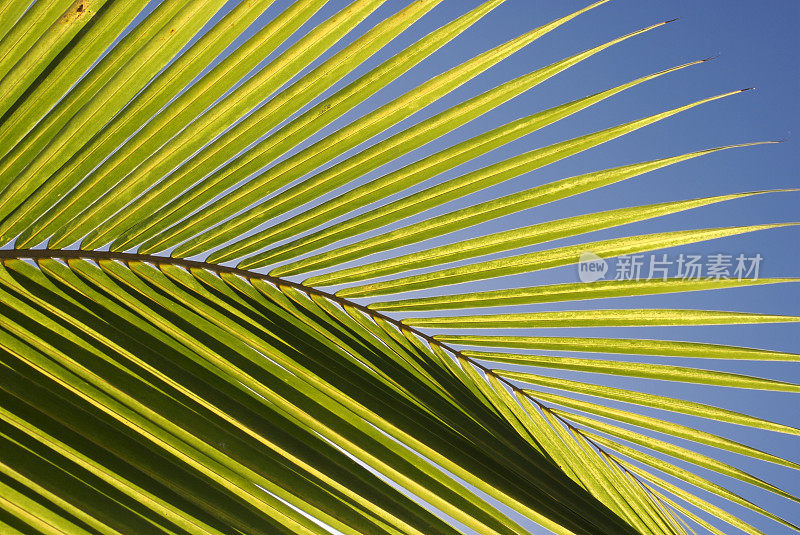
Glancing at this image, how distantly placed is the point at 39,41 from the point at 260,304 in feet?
2.27

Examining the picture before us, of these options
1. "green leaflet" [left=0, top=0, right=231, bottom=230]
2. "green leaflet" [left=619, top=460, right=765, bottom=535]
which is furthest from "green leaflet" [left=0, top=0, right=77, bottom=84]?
"green leaflet" [left=619, top=460, right=765, bottom=535]

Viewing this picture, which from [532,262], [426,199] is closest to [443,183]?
[426,199]

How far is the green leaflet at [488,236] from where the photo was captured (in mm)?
1309

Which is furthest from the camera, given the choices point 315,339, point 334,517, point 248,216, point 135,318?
point 248,216

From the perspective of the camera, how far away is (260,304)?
1.38 m

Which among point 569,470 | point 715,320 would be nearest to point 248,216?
point 569,470

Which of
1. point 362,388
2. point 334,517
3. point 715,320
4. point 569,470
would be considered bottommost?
point 334,517

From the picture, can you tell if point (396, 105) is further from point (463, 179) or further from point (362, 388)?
point (362, 388)

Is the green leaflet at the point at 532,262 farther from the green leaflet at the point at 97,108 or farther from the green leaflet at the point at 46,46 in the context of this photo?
the green leaflet at the point at 46,46

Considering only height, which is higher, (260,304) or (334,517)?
(260,304)

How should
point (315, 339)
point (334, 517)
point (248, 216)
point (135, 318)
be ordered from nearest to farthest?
1. point (334, 517)
2. point (135, 318)
3. point (315, 339)
4. point (248, 216)

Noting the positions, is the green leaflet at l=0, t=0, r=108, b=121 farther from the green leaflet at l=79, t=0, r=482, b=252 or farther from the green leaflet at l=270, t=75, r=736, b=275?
the green leaflet at l=270, t=75, r=736, b=275

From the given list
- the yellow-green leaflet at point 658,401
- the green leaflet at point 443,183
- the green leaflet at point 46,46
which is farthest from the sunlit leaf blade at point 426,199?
the green leaflet at point 46,46

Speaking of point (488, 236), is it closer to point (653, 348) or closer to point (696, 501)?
point (653, 348)
